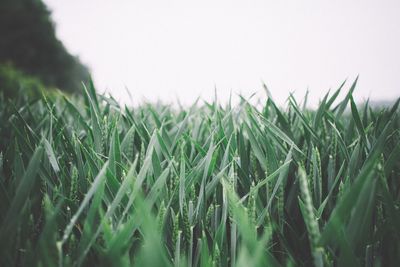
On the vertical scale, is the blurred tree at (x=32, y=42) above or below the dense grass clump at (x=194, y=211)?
above

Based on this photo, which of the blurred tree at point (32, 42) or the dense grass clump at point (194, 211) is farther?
the blurred tree at point (32, 42)

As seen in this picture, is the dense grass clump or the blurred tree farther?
the blurred tree

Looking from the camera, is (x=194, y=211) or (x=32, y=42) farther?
(x=32, y=42)

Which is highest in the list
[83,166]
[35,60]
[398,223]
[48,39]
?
[48,39]

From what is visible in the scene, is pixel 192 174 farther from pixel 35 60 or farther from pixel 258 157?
pixel 35 60

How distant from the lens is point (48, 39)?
18.2m

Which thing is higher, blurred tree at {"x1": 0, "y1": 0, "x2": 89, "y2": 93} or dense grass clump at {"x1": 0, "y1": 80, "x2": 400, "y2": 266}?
blurred tree at {"x1": 0, "y1": 0, "x2": 89, "y2": 93}

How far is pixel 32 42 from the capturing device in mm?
17531

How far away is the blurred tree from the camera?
16.3 m

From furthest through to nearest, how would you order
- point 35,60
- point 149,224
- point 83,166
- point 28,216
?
point 35,60
point 83,166
point 28,216
point 149,224

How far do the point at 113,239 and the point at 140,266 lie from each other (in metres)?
0.04

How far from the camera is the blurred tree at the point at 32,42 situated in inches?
642

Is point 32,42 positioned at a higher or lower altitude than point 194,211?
higher

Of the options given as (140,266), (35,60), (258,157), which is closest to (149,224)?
(140,266)
